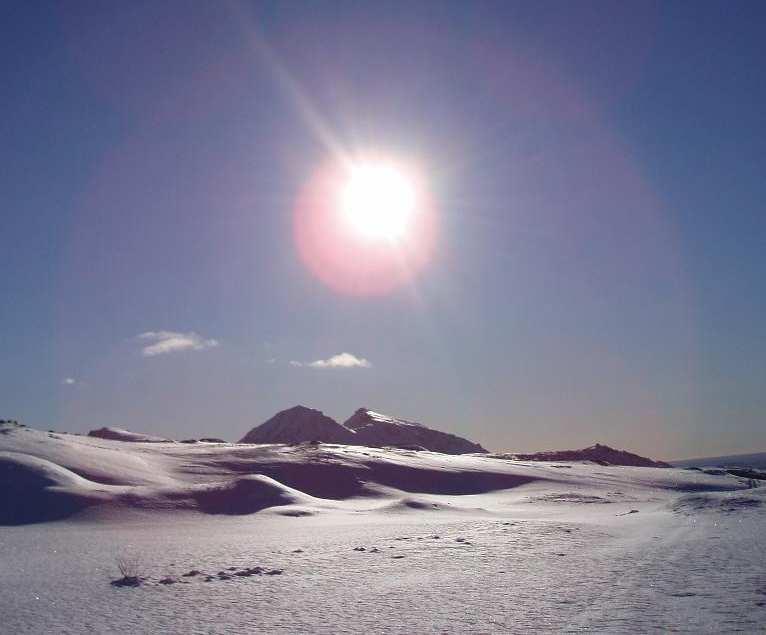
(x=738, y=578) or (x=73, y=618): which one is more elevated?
(x=738, y=578)

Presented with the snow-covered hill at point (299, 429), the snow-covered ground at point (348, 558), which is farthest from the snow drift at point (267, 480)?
the snow-covered hill at point (299, 429)

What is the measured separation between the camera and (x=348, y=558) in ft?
37.7

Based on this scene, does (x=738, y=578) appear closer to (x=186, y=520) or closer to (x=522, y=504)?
(x=186, y=520)

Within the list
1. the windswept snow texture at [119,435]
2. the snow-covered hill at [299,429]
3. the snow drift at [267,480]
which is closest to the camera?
the snow drift at [267,480]

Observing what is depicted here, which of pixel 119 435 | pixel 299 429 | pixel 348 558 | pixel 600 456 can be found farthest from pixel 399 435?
pixel 348 558

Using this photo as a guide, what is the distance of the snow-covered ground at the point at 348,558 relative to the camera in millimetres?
7492

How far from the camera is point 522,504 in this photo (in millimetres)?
24312

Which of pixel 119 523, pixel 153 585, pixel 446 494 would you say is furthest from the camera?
pixel 446 494

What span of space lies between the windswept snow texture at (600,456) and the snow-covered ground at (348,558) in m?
26.6

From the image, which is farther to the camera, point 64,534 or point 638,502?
point 638,502

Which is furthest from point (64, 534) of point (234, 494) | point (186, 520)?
point (234, 494)

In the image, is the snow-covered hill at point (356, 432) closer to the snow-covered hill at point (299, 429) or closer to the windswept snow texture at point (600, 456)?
the snow-covered hill at point (299, 429)

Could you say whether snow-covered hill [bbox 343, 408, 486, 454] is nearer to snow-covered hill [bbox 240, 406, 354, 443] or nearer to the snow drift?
snow-covered hill [bbox 240, 406, 354, 443]

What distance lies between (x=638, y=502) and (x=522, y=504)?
430 cm
